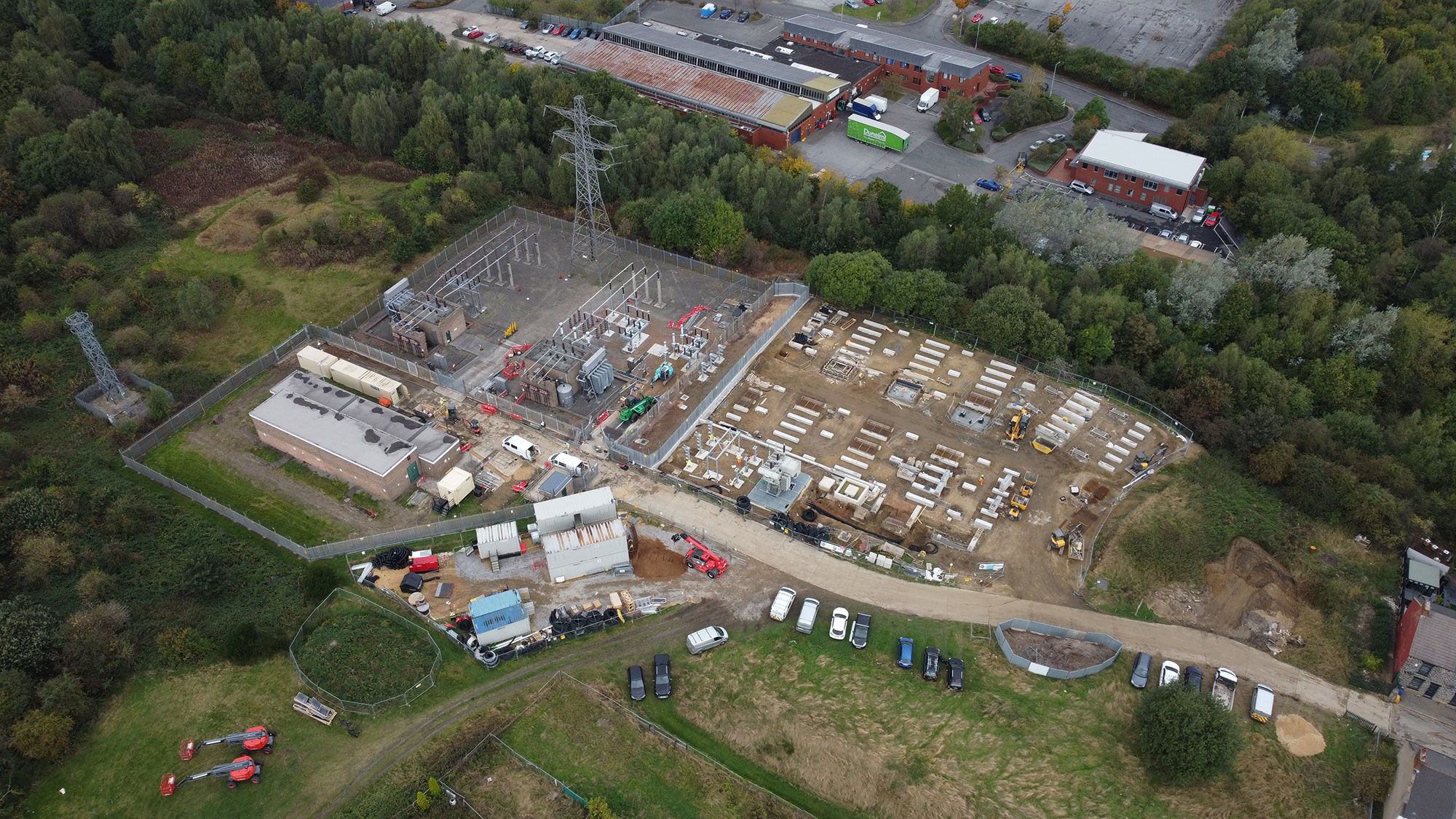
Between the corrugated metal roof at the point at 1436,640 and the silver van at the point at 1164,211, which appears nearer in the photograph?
the corrugated metal roof at the point at 1436,640

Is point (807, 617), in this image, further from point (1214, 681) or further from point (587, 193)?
point (587, 193)

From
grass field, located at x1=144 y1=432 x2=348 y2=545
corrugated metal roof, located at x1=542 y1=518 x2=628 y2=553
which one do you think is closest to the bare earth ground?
corrugated metal roof, located at x1=542 y1=518 x2=628 y2=553

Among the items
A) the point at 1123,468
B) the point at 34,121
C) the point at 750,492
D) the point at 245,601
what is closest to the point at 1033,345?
the point at 1123,468

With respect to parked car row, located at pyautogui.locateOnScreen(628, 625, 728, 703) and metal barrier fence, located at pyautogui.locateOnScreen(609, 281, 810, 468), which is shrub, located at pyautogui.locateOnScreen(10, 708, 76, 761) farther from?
metal barrier fence, located at pyautogui.locateOnScreen(609, 281, 810, 468)

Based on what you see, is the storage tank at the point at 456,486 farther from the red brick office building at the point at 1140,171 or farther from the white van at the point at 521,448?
the red brick office building at the point at 1140,171

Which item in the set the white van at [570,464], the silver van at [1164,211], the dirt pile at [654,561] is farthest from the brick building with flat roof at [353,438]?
the silver van at [1164,211]

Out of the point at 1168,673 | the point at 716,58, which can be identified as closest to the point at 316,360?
the point at 716,58
